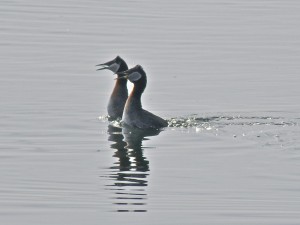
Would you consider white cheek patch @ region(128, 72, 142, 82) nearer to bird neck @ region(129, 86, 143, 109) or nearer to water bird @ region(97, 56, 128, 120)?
bird neck @ region(129, 86, 143, 109)

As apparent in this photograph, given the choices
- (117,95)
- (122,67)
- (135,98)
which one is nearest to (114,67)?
(122,67)

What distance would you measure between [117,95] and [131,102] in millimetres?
1631

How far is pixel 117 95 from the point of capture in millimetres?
25359

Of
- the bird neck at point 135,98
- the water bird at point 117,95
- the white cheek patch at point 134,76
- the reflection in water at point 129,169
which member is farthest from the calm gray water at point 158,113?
the white cheek patch at point 134,76

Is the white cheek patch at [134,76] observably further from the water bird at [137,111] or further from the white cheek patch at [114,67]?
the white cheek patch at [114,67]

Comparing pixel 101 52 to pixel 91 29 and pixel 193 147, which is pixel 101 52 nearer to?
pixel 91 29

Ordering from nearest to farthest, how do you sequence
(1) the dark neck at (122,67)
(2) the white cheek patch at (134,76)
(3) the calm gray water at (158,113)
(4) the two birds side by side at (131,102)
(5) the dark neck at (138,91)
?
(3) the calm gray water at (158,113)
(4) the two birds side by side at (131,102)
(5) the dark neck at (138,91)
(2) the white cheek patch at (134,76)
(1) the dark neck at (122,67)

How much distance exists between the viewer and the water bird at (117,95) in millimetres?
24781

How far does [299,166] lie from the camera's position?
62.5ft

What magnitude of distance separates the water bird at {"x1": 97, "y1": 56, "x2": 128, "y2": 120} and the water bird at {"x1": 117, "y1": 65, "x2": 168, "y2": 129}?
2.35ft

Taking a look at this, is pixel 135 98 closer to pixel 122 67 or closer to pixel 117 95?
pixel 117 95

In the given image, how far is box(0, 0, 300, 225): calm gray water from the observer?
1652 cm

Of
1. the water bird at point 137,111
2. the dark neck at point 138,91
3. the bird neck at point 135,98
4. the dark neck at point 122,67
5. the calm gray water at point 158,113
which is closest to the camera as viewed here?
the calm gray water at point 158,113

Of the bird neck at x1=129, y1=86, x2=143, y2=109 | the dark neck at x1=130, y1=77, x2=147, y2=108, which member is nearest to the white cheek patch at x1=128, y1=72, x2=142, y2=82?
the dark neck at x1=130, y1=77, x2=147, y2=108
